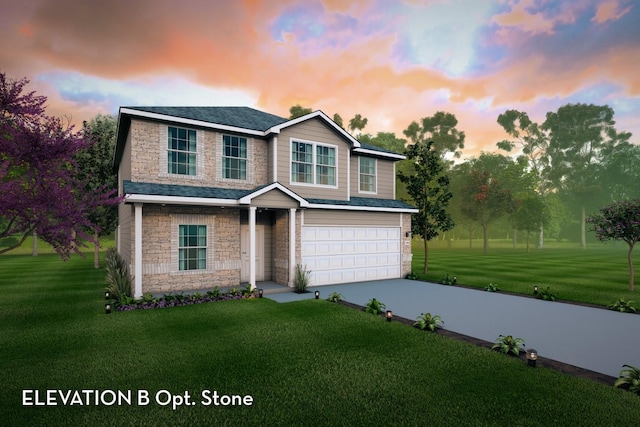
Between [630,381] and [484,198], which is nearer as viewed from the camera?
[630,381]

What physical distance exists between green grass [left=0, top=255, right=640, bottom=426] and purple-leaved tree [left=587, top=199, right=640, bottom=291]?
11.9 meters

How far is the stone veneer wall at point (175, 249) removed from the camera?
38.5ft

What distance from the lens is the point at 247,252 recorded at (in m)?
14.2

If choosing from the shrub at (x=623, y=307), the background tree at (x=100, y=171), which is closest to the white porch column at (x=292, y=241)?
the shrub at (x=623, y=307)

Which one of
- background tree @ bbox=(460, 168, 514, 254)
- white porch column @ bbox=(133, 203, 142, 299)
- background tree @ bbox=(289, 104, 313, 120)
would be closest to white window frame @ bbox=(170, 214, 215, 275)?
white porch column @ bbox=(133, 203, 142, 299)

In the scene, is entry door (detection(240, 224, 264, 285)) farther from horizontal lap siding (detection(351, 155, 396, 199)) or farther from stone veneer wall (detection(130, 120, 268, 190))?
horizontal lap siding (detection(351, 155, 396, 199))

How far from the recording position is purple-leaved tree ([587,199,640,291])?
515 inches

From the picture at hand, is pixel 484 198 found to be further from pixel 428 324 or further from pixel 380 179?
pixel 428 324

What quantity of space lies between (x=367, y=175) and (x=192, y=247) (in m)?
10.1

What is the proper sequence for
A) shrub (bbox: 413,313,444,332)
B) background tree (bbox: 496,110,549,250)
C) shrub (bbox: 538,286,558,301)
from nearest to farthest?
shrub (bbox: 413,313,444,332) < shrub (bbox: 538,286,558,301) < background tree (bbox: 496,110,549,250)

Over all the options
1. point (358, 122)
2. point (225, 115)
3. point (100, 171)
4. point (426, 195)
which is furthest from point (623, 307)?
point (358, 122)

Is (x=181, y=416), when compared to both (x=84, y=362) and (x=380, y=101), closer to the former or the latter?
(x=84, y=362)

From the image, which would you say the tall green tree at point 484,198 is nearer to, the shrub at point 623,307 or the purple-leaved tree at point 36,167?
the shrub at point 623,307

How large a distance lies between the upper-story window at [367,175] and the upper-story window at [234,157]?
22.0 ft
